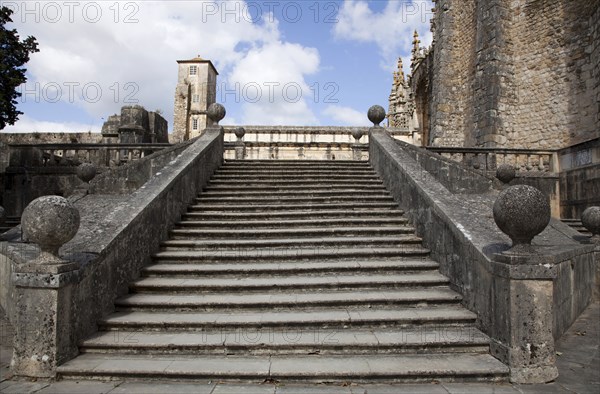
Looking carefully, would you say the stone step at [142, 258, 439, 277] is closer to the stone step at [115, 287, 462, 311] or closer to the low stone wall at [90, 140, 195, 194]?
the stone step at [115, 287, 462, 311]

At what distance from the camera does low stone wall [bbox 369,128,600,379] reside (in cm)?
362

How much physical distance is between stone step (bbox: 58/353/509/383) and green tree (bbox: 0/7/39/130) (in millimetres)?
12416

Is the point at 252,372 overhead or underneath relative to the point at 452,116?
underneath

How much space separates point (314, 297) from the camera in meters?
4.77

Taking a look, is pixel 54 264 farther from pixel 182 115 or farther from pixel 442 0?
pixel 182 115

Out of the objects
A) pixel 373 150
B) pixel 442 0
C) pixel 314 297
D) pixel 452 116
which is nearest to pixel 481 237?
pixel 314 297

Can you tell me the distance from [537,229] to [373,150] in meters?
6.50

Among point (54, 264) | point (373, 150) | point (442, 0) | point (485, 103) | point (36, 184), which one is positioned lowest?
point (54, 264)

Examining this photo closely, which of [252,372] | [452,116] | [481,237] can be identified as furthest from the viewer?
[452,116]

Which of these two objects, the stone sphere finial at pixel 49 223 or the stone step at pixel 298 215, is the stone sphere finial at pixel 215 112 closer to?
the stone step at pixel 298 215

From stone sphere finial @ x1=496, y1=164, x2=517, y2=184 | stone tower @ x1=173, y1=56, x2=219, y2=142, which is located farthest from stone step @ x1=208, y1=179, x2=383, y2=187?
stone tower @ x1=173, y1=56, x2=219, y2=142

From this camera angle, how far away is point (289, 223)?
22.9 ft

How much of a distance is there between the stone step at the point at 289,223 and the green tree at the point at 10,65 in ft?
32.9

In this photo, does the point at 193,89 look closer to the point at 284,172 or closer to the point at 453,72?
the point at 453,72
